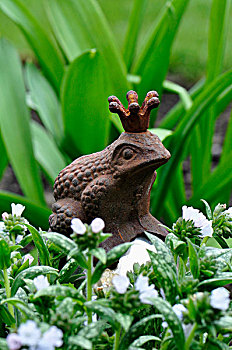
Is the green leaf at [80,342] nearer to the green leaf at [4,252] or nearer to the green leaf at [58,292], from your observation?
the green leaf at [58,292]

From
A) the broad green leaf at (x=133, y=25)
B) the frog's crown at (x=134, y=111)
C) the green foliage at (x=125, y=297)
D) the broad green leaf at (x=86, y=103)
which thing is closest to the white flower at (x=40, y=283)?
the green foliage at (x=125, y=297)

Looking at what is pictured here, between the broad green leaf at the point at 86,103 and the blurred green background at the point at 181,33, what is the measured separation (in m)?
2.35

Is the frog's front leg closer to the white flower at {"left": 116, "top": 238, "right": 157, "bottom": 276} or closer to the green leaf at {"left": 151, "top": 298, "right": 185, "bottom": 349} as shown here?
the white flower at {"left": 116, "top": 238, "right": 157, "bottom": 276}

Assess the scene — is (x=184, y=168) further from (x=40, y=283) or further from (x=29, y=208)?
(x=40, y=283)

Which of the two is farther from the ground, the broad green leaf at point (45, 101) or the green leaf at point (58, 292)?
the broad green leaf at point (45, 101)

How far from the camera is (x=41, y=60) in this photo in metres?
2.13

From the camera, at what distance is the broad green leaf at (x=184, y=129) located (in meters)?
1.66

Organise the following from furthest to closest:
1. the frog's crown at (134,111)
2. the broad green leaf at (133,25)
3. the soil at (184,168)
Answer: the soil at (184,168), the broad green leaf at (133,25), the frog's crown at (134,111)

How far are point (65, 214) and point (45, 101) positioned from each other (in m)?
1.20

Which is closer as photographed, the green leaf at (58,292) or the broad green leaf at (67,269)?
the green leaf at (58,292)

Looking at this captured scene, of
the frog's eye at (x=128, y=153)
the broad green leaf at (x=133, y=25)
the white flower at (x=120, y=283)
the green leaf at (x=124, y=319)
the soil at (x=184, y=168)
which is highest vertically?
the broad green leaf at (x=133, y=25)

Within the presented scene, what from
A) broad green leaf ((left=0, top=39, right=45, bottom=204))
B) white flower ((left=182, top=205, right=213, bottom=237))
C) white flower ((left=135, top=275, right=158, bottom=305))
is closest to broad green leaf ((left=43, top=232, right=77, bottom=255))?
white flower ((left=135, top=275, right=158, bottom=305))

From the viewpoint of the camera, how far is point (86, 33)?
211cm

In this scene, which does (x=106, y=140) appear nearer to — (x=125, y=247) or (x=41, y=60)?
(x=41, y=60)
